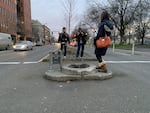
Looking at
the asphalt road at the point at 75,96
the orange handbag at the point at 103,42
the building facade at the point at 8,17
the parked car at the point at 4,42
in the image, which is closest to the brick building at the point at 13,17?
the building facade at the point at 8,17

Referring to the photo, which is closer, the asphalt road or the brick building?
the asphalt road

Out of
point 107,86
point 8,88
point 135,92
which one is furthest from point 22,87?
point 135,92

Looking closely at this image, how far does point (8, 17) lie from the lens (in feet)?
238

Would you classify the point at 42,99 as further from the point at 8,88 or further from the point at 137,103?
the point at 137,103

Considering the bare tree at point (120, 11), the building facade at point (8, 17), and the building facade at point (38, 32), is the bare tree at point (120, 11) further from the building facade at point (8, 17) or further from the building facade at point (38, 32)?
the building facade at point (38, 32)

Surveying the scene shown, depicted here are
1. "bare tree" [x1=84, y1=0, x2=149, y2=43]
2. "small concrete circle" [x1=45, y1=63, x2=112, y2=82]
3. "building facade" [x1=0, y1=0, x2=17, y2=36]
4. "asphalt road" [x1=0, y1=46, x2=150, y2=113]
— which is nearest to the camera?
"asphalt road" [x1=0, y1=46, x2=150, y2=113]

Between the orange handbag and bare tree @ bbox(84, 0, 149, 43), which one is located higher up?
bare tree @ bbox(84, 0, 149, 43)

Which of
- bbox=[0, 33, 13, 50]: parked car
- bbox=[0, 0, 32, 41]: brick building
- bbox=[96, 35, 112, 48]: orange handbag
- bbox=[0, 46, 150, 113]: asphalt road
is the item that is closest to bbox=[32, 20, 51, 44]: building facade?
bbox=[0, 0, 32, 41]: brick building

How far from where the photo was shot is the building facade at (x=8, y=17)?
6789cm

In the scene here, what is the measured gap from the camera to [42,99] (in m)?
5.16

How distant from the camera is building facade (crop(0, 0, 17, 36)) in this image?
67887 millimetres

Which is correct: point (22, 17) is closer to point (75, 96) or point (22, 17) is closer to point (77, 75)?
point (77, 75)

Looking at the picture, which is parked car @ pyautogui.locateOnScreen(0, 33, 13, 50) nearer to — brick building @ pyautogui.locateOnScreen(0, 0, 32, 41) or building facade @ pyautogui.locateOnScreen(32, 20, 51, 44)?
brick building @ pyautogui.locateOnScreen(0, 0, 32, 41)

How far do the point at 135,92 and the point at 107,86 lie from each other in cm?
84
